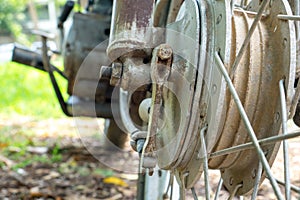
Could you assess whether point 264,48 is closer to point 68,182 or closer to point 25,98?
point 68,182

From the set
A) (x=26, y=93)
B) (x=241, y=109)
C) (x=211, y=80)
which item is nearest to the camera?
(x=241, y=109)

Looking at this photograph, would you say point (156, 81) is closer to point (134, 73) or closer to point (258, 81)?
point (134, 73)

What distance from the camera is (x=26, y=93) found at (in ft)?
15.2

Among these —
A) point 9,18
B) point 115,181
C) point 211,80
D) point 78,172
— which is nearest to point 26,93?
point 78,172

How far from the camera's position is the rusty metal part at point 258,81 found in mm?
841

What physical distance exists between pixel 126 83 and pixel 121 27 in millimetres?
117

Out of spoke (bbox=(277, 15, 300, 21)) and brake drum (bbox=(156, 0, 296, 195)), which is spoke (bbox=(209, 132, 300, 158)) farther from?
spoke (bbox=(277, 15, 300, 21))

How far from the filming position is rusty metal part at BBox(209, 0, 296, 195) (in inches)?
33.1

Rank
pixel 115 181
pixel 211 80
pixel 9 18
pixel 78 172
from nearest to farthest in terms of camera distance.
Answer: pixel 211 80
pixel 115 181
pixel 78 172
pixel 9 18

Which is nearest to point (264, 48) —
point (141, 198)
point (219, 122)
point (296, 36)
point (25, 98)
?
point (296, 36)

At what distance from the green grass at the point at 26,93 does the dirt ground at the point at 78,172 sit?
0.89m

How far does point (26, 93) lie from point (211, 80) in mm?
4006

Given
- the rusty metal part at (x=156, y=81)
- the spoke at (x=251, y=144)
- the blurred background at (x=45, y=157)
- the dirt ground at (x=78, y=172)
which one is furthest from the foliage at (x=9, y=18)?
the spoke at (x=251, y=144)

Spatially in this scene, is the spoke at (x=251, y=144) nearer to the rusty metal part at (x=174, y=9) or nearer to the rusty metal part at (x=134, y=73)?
the rusty metal part at (x=134, y=73)
